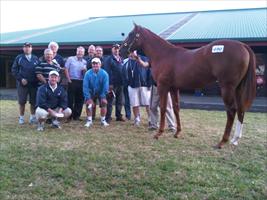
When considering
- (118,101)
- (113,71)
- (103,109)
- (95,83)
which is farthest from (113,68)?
(103,109)

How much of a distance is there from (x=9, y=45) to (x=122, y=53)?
1213 centimetres

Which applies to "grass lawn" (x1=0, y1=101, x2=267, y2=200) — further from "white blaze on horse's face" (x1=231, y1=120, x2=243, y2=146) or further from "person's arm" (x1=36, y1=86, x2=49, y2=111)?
"person's arm" (x1=36, y1=86, x2=49, y2=111)

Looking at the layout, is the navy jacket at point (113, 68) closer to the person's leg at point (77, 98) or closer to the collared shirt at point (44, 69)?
the person's leg at point (77, 98)

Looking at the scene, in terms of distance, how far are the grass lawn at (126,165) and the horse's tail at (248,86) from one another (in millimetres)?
804

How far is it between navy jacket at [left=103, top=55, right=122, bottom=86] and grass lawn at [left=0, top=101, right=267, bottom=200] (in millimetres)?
1577

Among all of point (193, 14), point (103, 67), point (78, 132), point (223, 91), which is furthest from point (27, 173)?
point (193, 14)

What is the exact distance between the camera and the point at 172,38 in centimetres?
1449

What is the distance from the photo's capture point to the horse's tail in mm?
5336

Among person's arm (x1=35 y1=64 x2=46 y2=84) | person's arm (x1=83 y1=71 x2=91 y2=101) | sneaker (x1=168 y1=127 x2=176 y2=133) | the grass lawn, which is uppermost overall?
person's arm (x1=35 y1=64 x2=46 y2=84)

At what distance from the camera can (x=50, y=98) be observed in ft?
22.8

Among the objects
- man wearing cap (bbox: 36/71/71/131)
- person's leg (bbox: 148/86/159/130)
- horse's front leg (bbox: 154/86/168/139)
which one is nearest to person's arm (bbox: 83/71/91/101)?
man wearing cap (bbox: 36/71/71/131)

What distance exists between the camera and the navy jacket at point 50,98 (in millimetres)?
6891

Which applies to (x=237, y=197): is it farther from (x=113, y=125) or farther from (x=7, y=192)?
(x=113, y=125)

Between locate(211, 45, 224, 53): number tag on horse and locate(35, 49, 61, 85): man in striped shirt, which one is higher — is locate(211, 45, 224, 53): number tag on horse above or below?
above
